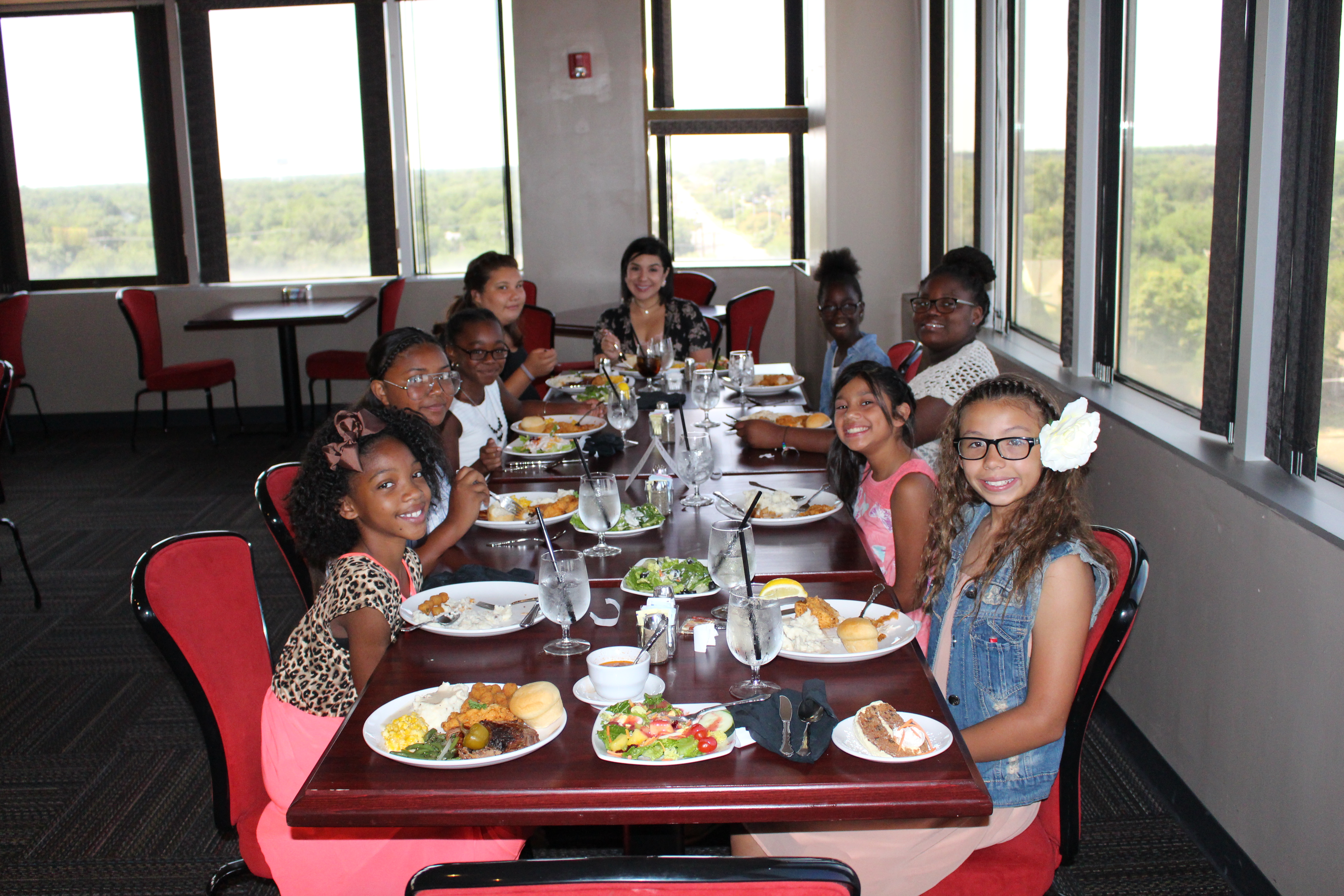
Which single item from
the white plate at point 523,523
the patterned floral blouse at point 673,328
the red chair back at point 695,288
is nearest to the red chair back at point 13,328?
the patterned floral blouse at point 673,328

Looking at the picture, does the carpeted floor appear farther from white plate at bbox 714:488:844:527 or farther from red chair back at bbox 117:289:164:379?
red chair back at bbox 117:289:164:379

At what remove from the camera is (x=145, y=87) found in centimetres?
751

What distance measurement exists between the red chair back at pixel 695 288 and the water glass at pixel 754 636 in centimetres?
544

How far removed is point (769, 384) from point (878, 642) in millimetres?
2579

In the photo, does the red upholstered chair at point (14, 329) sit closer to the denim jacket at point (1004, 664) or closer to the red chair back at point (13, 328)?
the red chair back at point (13, 328)

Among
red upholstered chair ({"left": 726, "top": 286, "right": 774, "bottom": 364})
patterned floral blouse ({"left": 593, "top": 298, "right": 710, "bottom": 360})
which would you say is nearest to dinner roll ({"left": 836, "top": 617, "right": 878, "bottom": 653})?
patterned floral blouse ({"left": 593, "top": 298, "right": 710, "bottom": 360})

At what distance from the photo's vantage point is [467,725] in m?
1.51

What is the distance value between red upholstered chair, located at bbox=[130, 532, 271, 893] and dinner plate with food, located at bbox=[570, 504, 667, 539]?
0.72 m

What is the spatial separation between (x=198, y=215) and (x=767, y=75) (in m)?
4.18

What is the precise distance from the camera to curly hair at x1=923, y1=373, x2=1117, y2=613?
175cm

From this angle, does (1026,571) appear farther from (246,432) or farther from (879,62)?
(246,432)

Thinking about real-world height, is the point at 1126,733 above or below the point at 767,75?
below

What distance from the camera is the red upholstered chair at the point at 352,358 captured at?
6852mm

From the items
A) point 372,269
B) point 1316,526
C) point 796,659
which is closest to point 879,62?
point 372,269
